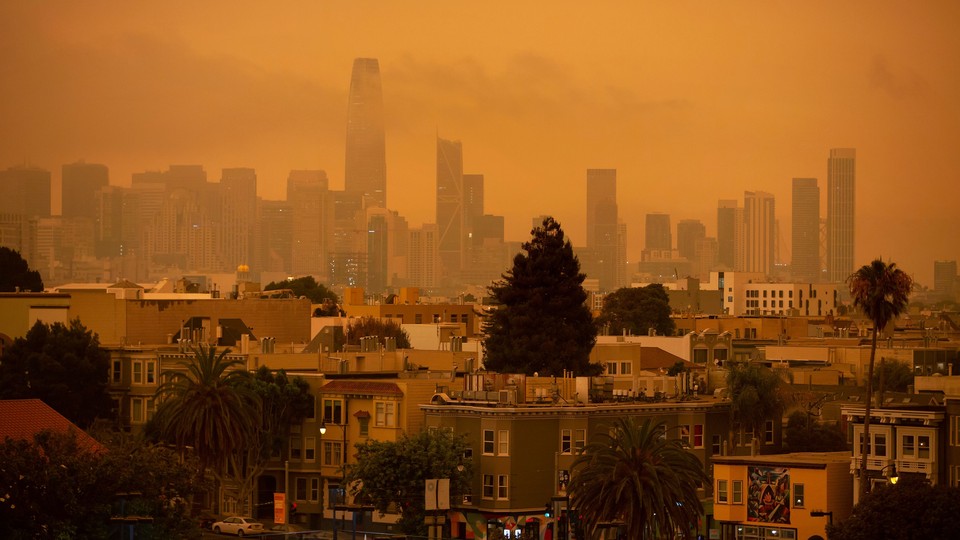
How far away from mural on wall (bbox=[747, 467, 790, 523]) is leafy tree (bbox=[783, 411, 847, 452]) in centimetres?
1324

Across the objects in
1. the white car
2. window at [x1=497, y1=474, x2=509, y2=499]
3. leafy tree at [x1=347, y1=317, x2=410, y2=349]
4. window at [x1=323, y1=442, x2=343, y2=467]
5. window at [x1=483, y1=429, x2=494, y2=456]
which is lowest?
the white car

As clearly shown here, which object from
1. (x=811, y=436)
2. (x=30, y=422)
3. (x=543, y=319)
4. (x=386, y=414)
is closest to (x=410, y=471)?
(x=386, y=414)

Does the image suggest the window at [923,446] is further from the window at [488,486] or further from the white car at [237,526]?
the white car at [237,526]

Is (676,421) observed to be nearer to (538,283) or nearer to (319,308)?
(538,283)

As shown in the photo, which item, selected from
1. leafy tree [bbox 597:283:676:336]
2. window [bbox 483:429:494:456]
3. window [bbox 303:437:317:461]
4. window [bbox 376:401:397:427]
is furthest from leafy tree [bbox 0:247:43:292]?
window [bbox 483:429:494:456]

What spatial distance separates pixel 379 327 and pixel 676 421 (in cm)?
5195

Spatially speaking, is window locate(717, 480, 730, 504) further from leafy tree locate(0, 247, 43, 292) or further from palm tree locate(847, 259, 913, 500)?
leafy tree locate(0, 247, 43, 292)

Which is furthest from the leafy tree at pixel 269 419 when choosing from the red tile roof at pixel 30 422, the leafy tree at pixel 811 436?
the leafy tree at pixel 811 436

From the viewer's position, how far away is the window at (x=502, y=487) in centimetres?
6272

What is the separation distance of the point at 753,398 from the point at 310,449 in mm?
16001

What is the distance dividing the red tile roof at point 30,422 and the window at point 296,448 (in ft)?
39.9

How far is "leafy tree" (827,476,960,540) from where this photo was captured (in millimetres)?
52125

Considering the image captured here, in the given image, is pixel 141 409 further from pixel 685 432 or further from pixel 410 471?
pixel 685 432

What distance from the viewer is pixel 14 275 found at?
13650 centimetres
